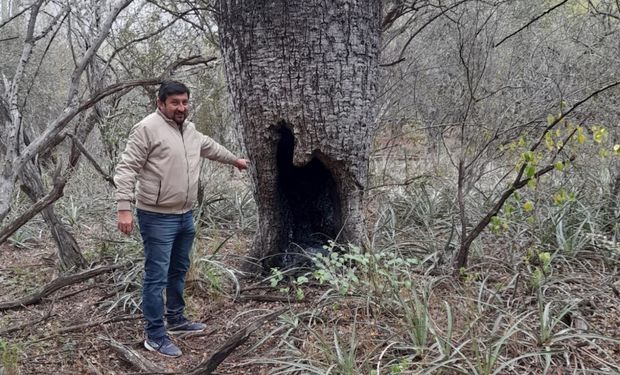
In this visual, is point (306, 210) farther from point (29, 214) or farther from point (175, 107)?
point (29, 214)

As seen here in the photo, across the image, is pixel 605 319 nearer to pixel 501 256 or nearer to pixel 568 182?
pixel 501 256

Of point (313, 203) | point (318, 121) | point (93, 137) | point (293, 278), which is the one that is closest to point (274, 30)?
point (318, 121)

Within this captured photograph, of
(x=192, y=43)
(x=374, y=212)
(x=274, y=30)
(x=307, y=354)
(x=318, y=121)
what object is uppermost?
(x=192, y=43)

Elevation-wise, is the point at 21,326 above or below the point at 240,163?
below

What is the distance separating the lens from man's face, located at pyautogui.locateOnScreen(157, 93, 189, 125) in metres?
3.39

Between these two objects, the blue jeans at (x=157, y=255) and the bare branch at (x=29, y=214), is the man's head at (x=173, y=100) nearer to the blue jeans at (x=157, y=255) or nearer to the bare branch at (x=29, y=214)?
the blue jeans at (x=157, y=255)

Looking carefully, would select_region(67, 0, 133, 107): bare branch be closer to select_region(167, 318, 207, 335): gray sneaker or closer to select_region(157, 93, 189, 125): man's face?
select_region(157, 93, 189, 125): man's face

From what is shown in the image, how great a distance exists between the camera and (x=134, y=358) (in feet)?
10.9

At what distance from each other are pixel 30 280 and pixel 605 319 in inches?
194

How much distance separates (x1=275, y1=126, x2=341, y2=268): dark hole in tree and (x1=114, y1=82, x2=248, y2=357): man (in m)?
1.11

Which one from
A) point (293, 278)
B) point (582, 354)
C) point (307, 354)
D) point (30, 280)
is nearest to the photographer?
point (582, 354)

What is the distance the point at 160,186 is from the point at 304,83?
1322mm

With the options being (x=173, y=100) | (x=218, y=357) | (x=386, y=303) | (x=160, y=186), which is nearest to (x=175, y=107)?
(x=173, y=100)

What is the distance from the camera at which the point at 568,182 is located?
5895 mm
